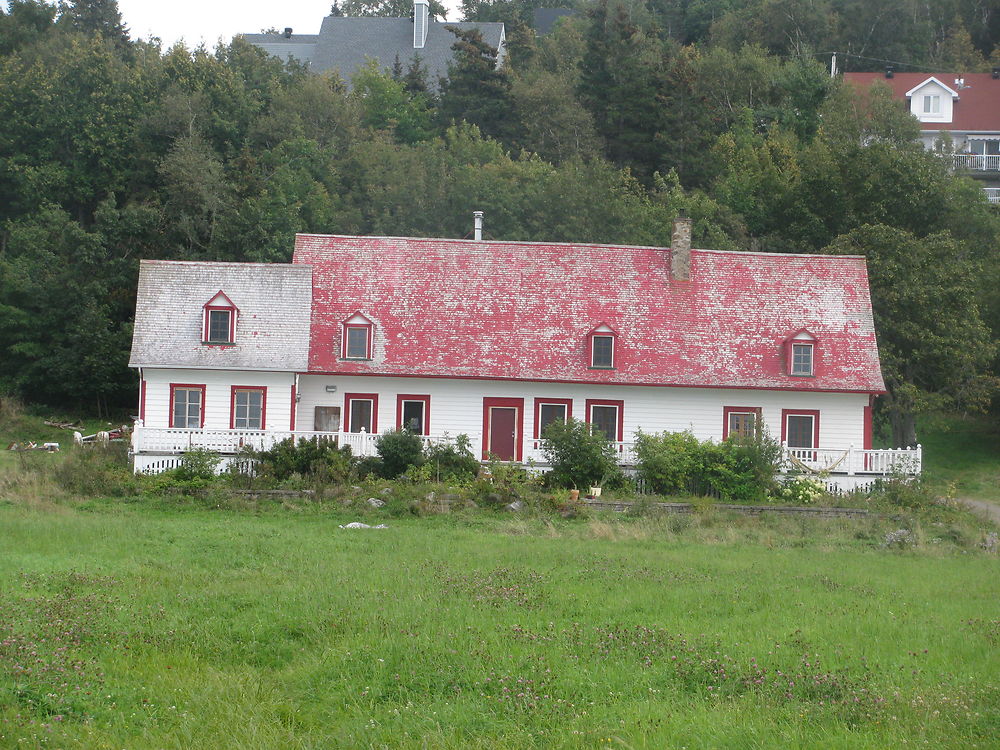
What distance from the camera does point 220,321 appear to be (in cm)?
3425

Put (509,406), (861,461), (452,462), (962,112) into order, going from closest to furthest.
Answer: (452,462), (861,461), (509,406), (962,112)

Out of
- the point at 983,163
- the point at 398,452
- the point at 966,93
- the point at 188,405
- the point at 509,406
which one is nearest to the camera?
the point at 398,452

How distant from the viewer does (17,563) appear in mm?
16562

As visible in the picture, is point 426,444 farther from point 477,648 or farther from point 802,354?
point 477,648

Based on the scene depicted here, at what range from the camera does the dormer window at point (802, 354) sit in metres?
34.6

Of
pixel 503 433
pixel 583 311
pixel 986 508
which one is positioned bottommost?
pixel 986 508

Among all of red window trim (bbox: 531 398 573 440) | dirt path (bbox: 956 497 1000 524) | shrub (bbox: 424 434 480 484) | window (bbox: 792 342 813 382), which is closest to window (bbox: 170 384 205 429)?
shrub (bbox: 424 434 480 484)

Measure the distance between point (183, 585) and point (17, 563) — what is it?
2.96 m

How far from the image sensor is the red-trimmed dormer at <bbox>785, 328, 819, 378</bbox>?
3462 centimetres

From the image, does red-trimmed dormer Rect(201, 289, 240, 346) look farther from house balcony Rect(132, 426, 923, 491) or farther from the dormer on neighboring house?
the dormer on neighboring house

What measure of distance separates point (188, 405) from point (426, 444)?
7607mm

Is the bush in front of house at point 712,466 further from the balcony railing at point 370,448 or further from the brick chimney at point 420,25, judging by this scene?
the brick chimney at point 420,25

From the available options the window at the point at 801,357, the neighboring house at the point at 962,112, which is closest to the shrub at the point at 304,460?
the window at the point at 801,357

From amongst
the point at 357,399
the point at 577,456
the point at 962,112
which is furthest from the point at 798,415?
the point at 962,112
